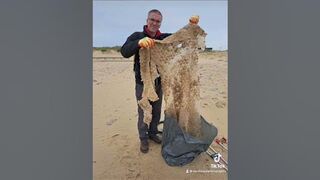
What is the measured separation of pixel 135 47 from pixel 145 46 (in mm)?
54

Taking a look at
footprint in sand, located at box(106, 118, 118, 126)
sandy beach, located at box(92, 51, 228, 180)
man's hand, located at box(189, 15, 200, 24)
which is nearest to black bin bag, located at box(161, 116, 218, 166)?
sandy beach, located at box(92, 51, 228, 180)

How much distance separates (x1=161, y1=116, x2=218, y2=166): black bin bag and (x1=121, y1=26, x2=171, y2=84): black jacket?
31 cm

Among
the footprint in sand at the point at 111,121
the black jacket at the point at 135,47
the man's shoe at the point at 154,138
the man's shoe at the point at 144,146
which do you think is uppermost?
the black jacket at the point at 135,47

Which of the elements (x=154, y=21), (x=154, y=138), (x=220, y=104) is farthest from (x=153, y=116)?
(x=154, y=21)

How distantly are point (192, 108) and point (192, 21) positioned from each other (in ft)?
1.54

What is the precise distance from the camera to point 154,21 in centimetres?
189

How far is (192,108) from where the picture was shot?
1.92 meters

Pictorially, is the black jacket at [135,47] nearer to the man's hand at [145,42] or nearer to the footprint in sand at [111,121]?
the man's hand at [145,42]

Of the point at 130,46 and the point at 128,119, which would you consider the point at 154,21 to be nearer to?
the point at 130,46

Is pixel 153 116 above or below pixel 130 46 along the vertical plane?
below

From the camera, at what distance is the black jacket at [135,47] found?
6.16 ft

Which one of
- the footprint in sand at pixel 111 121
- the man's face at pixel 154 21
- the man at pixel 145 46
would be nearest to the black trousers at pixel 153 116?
the man at pixel 145 46
